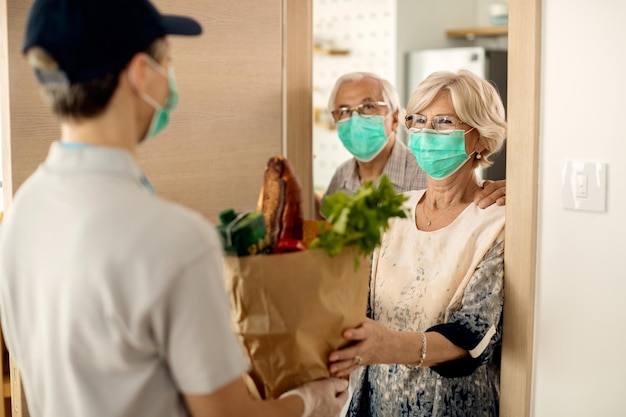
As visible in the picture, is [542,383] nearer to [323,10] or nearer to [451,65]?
[451,65]

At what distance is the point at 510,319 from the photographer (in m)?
1.63

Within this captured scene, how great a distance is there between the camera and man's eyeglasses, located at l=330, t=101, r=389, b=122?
2.48m

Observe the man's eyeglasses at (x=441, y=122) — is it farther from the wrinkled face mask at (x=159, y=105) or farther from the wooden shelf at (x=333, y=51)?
the wooden shelf at (x=333, y=51)

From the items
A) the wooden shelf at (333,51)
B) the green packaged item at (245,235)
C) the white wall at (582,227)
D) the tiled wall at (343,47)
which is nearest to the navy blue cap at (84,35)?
the green packaged item at (245,235)

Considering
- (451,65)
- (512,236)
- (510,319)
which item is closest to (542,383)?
(510,319)

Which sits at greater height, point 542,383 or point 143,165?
point 143,165

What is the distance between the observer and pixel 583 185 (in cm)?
149

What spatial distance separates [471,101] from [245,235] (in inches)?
34.4

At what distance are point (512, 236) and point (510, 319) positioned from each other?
0.61ft

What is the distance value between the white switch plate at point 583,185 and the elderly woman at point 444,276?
7.9 inches

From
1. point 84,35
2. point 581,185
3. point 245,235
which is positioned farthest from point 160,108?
point 581,185

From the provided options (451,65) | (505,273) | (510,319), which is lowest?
(510,319)

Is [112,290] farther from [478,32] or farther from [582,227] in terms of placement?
[478,32]

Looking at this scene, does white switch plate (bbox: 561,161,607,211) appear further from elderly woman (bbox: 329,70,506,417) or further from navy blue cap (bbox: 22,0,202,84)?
navy blue cap (bbox: 22,0,202,84)
